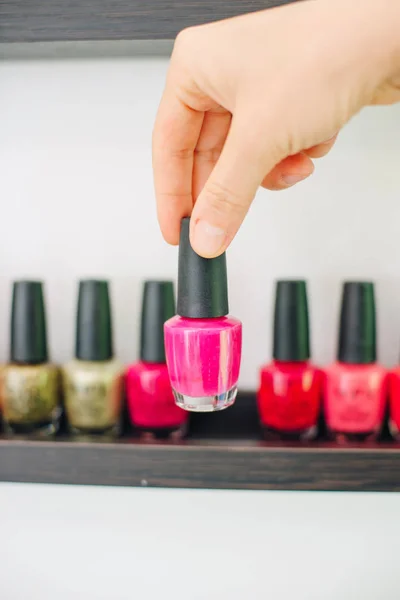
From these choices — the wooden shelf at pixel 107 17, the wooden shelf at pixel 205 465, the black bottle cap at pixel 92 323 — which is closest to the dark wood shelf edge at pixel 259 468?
the wooden shelf at pixel 205 465

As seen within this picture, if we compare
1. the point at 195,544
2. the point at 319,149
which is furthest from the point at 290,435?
the point at 319,149

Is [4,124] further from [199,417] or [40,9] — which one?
[199,417]

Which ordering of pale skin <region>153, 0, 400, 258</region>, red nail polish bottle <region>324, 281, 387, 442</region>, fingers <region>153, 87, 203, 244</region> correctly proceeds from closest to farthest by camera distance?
pale skin <region>153, 0, 400, 258</region>, fingers <region>153, 87, 203, 244</region>, red nail polish bottle <region>324, 281, 387, 442</region>

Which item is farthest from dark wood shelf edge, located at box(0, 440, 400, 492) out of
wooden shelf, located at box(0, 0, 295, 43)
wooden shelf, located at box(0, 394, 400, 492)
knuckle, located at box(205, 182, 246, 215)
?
wooden shelf, located at box(0, 0, 295, 43)

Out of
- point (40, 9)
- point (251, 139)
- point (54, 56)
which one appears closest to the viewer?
point (251, 139)

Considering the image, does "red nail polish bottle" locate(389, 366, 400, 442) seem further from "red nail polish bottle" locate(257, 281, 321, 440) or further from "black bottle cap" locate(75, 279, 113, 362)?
"black bottle cap" locate(75, 279, 113, 362)

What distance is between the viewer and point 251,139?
295 millimetres

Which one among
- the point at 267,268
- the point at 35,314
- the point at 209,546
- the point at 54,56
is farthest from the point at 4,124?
the point at 209,546

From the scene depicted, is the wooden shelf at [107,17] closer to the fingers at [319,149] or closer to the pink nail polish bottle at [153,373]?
the fingers at [319,149]

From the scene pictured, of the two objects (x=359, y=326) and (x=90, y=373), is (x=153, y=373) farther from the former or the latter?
(x=359, y=326)

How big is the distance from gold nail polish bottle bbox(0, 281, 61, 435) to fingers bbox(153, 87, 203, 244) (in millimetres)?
182

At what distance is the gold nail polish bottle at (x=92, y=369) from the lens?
1.66 ft

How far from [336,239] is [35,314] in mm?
329

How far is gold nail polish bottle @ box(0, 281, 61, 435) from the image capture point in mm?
507
